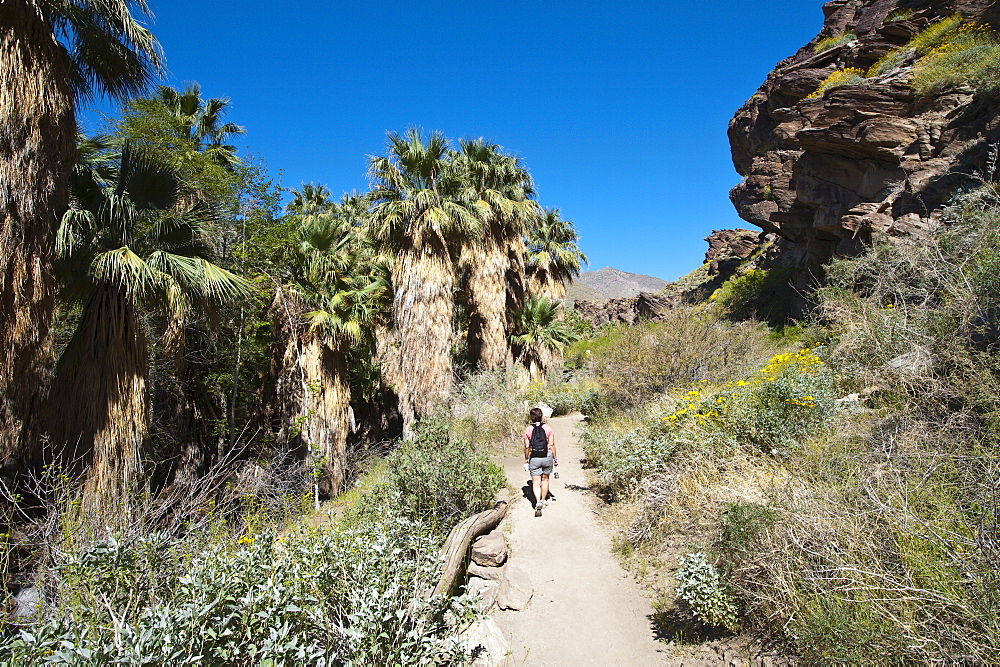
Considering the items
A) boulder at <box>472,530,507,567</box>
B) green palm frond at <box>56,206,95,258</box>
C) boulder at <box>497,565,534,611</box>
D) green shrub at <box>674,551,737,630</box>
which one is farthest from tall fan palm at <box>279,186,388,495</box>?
green shrub at <box>674,551,737,630</box>

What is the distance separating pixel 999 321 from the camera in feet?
15.8

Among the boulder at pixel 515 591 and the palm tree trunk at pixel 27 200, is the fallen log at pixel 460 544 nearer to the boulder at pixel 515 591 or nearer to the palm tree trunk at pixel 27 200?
the boulder at pixel 515 591

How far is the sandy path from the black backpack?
0.84 meters

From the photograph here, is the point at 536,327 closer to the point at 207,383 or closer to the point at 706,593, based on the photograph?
the point at 207,383

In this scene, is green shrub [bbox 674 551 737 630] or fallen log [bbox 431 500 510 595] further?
fallen log [bbox 431 500 510 595]

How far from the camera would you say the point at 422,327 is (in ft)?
45.3

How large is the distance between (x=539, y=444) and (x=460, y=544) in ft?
7.64

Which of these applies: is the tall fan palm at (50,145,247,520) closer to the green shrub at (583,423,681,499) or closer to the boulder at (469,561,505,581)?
the boulder at (469,561,505,581)

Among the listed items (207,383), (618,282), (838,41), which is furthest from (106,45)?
(618,282)

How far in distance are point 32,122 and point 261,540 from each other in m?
5.61

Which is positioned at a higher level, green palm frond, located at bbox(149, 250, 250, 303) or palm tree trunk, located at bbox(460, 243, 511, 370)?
palm tree trunk, located at bbox(460, 243, 511, 370)

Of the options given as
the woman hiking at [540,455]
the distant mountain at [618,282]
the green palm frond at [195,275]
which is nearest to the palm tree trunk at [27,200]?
the green palm frond at [195,275]

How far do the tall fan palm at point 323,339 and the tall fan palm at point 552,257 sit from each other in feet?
40.9

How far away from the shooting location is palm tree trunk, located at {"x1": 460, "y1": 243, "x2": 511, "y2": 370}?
1716cm
